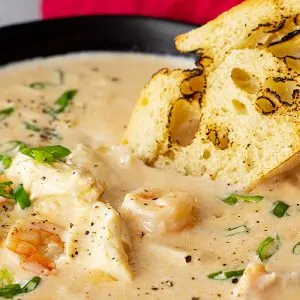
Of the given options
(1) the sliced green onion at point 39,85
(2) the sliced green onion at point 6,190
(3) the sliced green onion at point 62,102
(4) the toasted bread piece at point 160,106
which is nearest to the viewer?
(2) the sliced green onion at point 6,190

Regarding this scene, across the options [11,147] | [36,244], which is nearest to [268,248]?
[36,244]

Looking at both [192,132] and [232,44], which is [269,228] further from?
[232,44]

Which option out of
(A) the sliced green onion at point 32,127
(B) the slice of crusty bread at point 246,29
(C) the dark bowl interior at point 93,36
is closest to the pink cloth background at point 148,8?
(C) the dark bowl interior at point 93,36

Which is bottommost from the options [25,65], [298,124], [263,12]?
[25,65]

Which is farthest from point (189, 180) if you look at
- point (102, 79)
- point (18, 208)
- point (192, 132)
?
point (102, 79)

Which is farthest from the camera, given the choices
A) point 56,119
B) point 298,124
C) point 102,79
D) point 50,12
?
point 50,12

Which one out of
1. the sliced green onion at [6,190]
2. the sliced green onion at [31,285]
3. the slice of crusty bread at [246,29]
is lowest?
the sliced green onion at [31,285]

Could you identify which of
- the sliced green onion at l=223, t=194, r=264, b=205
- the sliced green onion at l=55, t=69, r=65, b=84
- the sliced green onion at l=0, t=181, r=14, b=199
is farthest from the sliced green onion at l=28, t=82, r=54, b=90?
the sliced green onion at l=223, t=194, r=264, b=205

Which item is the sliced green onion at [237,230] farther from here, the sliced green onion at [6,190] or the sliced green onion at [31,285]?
the sliced green onion at [6,190]

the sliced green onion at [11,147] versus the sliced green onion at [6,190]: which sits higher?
the sliced green onion at [6,190]
